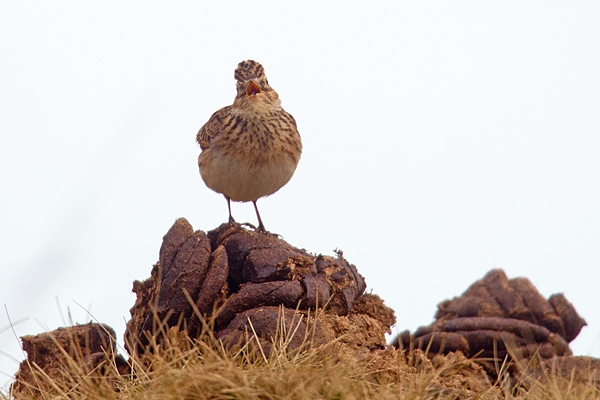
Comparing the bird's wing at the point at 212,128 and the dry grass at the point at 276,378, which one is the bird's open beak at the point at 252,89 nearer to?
the bird's wing at the point at 212,128

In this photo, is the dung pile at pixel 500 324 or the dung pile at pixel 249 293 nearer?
the dung pile at pixel 249 293

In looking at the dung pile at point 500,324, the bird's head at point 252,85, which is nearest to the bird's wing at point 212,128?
the bird's head at point 252,85

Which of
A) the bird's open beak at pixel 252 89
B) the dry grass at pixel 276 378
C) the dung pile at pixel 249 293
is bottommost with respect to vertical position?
the dry grass at pixel 276 378

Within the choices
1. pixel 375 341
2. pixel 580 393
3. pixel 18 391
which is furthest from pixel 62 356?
pixel 580 393

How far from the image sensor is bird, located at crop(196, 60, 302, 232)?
705 cm

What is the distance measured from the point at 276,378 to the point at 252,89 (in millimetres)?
3988

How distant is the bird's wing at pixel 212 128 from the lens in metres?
7.43

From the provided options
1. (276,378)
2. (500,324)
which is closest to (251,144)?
(500,324)

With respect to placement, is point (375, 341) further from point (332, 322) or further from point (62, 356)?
point (62, 356)

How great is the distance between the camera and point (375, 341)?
15.9ft

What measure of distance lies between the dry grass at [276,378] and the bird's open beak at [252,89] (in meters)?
3.26

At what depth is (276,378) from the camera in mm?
3783

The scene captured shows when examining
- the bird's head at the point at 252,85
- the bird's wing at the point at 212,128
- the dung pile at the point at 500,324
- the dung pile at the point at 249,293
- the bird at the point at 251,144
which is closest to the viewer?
the dung pile at the point at 249,293

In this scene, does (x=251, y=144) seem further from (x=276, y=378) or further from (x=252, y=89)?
(x=276, y=378)
